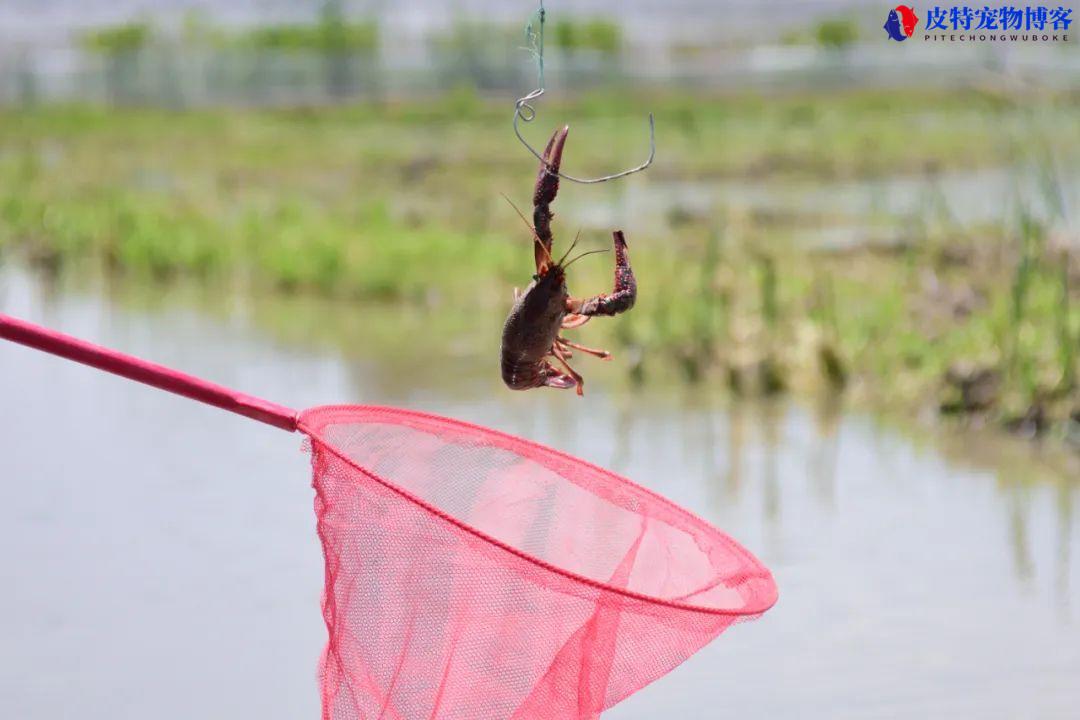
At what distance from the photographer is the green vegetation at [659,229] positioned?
849 centimetres

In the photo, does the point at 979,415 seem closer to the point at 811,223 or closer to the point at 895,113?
the point at 811,223

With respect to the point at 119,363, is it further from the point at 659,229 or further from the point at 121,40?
the point at 121,40

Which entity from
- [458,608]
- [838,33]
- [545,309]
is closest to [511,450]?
[458,608]

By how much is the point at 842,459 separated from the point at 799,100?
10906mm

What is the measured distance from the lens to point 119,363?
3.30 meters

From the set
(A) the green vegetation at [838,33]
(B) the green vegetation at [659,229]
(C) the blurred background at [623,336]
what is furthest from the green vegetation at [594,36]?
(A) the green vegetation at [838,33]

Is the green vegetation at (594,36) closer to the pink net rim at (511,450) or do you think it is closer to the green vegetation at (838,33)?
the green vegetation at (838,33)

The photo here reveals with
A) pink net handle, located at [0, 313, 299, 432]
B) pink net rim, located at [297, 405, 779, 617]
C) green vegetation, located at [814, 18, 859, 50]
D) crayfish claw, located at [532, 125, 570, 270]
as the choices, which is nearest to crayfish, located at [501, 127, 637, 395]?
crayfish claw, located at [532, 125, 570, 270]

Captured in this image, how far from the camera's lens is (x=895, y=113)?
693 inches

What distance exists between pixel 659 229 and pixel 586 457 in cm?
561

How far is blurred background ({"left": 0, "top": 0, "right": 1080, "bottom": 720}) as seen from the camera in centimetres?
565

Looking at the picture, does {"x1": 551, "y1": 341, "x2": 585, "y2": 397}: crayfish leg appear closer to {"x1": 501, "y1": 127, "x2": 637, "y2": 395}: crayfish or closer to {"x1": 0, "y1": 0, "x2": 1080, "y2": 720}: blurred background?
{"x1": 501, "y1": 127, "x2": 637, "y2": 395}: crayfish

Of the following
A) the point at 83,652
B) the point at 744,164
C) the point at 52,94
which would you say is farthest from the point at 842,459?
the point at 52,94

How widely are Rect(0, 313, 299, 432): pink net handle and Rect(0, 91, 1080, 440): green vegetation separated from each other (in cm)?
484
